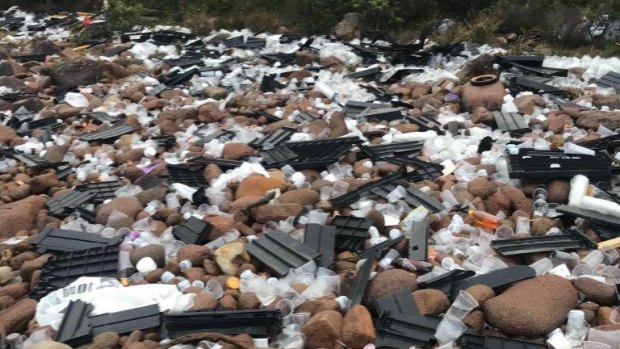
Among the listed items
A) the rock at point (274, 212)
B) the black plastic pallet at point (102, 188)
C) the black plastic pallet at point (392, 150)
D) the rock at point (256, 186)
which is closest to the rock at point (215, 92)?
the black plastic pallet at point (102, 188)

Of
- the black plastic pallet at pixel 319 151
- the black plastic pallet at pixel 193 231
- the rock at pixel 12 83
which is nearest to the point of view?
the black plastic pallet at pixel 193 231

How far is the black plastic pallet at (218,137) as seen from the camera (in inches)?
214

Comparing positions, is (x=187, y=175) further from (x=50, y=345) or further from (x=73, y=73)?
(x=73, y=73)

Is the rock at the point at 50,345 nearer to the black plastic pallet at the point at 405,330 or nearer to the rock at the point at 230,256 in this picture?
the rock at the point at 230,256

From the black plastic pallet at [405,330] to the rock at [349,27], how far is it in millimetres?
7451

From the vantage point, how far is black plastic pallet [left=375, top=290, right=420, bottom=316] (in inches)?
109

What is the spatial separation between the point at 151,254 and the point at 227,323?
2.79 feet

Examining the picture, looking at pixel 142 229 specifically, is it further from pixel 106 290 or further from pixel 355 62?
pixel 355 62

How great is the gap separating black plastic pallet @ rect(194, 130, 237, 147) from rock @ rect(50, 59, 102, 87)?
9.04 feet

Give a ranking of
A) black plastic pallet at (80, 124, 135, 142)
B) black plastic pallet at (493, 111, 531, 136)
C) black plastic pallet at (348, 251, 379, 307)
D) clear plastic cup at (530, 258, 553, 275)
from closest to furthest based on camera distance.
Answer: black plastic pallet at (348, 251, 379, 307), clear plastic cup at (530, 258, 553, 275), black plastic pallet at (493, 111, 531, 136), black plastic pallet at (80, 124, 135, 142)

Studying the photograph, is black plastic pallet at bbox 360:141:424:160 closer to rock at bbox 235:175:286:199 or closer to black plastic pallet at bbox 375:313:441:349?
rock at bbox 235:175:286:199

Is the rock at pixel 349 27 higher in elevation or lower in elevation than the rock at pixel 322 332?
lower

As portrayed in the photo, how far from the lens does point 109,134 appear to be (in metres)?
5.68

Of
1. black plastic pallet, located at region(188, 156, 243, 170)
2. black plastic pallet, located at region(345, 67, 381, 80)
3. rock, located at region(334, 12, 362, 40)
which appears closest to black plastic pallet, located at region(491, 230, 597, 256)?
black plastic pallet, located at region(188, 156, 243, 170)
